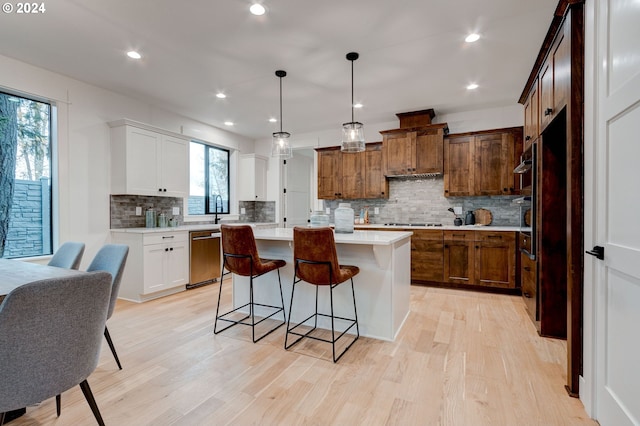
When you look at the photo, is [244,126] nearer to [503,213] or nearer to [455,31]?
[455,31]

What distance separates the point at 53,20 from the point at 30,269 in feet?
6.78

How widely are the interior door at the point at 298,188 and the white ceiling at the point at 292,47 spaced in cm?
249

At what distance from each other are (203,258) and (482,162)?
4.38 m

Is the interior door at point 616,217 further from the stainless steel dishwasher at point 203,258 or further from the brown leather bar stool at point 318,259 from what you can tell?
the stainless steel dishwasher at point 203,258

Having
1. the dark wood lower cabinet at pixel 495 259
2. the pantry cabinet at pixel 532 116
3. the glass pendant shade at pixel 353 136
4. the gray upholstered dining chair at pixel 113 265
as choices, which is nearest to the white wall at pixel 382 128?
the pantry cabinet at pixel 532 116

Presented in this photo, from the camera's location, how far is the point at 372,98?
4.38 m

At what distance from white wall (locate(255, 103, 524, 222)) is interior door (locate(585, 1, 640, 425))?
10.9ft

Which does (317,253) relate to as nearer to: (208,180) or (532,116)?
(532,116)

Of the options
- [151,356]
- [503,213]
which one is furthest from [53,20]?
[503,213]

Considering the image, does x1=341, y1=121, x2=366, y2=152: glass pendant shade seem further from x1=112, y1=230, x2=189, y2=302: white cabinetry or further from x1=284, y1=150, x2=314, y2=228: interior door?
x1=284, y1=150, x2=314, y2=228: interior door

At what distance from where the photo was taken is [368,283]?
2.80m

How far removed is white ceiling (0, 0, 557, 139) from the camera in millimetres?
2477

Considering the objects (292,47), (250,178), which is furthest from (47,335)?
(250,178)

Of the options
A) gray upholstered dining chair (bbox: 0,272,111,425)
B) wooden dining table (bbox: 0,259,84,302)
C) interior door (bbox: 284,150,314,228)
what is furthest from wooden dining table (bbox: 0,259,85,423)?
interior door (bbox: 284,150,314,228)
